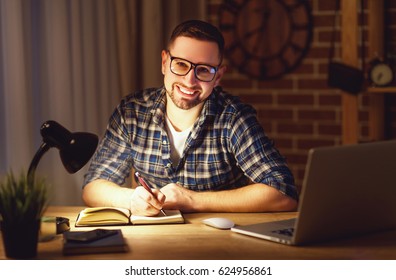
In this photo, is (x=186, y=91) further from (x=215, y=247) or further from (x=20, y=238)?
(x=20, y=238)

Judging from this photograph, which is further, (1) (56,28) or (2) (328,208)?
(1) (56,28)

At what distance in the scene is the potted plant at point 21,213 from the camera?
1497mm

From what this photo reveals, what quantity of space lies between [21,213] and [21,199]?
1.2 inches

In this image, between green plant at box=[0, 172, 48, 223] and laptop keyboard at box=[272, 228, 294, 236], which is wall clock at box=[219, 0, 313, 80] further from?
green plant at box=[0, 172, 48, 223]

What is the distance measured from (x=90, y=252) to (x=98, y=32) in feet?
5.91

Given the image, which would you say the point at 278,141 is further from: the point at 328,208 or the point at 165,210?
the point at 328,208

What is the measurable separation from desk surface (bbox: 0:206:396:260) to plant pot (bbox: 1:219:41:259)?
0.12 feet

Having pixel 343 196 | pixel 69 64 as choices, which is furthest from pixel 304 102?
pixel 343 196

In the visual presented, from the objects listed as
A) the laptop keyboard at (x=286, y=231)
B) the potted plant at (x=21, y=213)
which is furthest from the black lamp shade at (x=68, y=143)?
the laptop keyboard at (x=286, y=231)

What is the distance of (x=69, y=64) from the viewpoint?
3068 mm

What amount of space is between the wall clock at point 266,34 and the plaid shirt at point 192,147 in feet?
3.86

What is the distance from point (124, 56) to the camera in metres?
3.26

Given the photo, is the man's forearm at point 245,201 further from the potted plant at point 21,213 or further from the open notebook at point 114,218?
the potted plant at point 21,213
